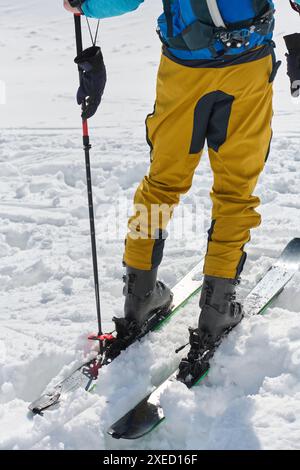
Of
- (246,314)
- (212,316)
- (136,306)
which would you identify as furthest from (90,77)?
(246,314)

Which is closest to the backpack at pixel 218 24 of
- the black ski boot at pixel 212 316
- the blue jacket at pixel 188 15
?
the blue jacket at pixel 188 15

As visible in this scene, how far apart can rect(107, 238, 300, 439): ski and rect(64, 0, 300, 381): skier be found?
16 cm

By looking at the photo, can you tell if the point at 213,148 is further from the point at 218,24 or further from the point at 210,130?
the point at 218,24

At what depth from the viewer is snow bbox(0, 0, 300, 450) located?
233cm

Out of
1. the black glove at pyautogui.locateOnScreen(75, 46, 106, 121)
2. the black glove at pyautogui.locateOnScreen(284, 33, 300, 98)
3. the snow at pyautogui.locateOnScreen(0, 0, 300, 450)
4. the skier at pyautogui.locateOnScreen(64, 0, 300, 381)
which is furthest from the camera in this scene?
the black glove at pyautogui.locateOnScreen(284, 33, 300, 98)

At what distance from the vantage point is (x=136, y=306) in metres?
2.90

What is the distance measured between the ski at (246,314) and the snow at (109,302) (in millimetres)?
54

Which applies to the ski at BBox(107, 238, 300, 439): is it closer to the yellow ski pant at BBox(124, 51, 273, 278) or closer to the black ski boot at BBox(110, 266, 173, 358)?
the black ski boot at BBox(110, 266, 173, 358)

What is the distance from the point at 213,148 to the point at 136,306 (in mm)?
876

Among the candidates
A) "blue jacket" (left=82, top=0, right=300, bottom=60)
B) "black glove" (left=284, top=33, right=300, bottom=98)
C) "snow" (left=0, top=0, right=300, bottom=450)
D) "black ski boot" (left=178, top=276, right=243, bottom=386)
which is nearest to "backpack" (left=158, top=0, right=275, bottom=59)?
"blue jacket" (left=82, top=0, right=300, bottom=60)

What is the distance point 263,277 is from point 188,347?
819mm

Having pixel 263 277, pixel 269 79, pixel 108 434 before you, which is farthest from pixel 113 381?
pixel 269 79

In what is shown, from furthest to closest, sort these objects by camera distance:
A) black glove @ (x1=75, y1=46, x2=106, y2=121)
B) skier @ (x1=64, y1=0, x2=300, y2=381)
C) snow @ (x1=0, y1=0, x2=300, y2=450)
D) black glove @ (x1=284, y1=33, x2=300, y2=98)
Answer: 1. black glove @ (x1=284, y1=33, x2=300, y2=98)
2. black glove @ (x1=75, y1=46, x2=106, y2=121)
3. skier @ (x1=64, y1=0, x2=300, y2=381)
4. snow @ (x1=0, y1=0, x2=300, y2=450)

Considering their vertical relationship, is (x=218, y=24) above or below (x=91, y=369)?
above
